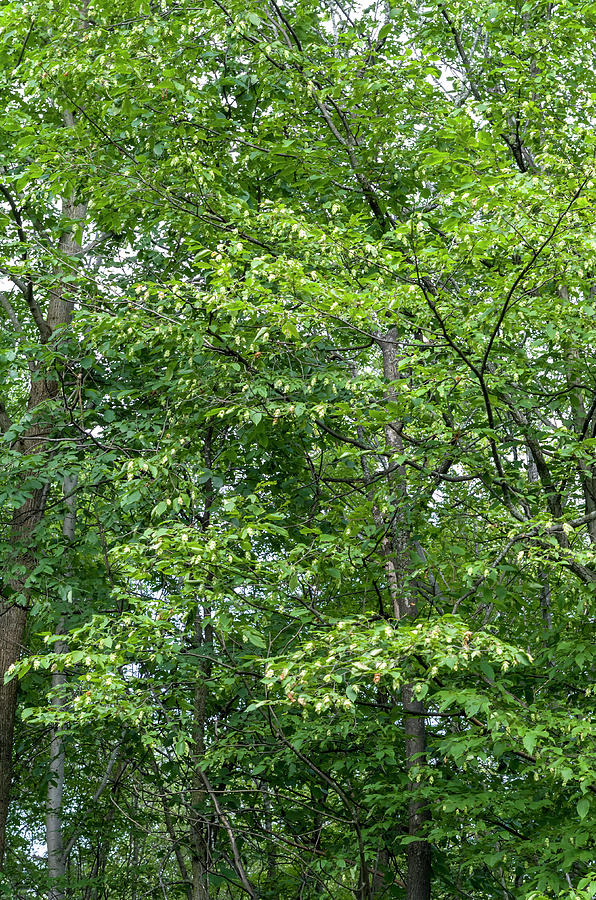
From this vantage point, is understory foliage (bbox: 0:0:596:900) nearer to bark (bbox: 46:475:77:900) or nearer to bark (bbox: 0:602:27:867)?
bark (bbox: 0:602:27:867)

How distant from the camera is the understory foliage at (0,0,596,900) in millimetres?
5484

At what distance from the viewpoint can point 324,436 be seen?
8.16 metres

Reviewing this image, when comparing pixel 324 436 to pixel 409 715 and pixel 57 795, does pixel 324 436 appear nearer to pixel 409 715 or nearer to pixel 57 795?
pixel 409 715

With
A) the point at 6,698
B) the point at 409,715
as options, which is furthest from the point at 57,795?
the point at 409,715

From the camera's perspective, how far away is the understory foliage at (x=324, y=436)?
548 centimetres

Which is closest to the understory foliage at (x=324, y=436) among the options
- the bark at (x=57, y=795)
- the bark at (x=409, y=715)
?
the bark at (x=409, y=715)

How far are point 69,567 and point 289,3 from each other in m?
6.67

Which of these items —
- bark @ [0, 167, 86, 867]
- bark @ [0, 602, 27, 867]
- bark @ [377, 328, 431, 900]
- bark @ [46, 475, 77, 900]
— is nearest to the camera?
bark @ [377, 328, 431, 900]

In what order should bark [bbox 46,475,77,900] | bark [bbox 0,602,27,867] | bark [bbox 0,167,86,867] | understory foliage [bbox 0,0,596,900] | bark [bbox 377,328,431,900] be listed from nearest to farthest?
understory foliage [bbox 0,0,596,900], bark [bbox 377,328,431,900], bark [bbox 0,167,86,867], bark [bbox 0,602,27,867], bark [bbox 46,475,77,900]

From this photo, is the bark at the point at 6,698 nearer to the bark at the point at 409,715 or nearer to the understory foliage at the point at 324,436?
the understory foliage at the point at 324,436

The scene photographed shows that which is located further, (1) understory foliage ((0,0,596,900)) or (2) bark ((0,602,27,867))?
(2) bark ((0,602,27,867))

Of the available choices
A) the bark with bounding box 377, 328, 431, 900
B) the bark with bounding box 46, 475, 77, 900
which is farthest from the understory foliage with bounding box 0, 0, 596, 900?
the bark with bounding box 46, 475, 77, 900

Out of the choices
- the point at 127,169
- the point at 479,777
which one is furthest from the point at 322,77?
the point at 479,777

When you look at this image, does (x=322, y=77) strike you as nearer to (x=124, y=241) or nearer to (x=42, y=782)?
(x=124, y=241)
